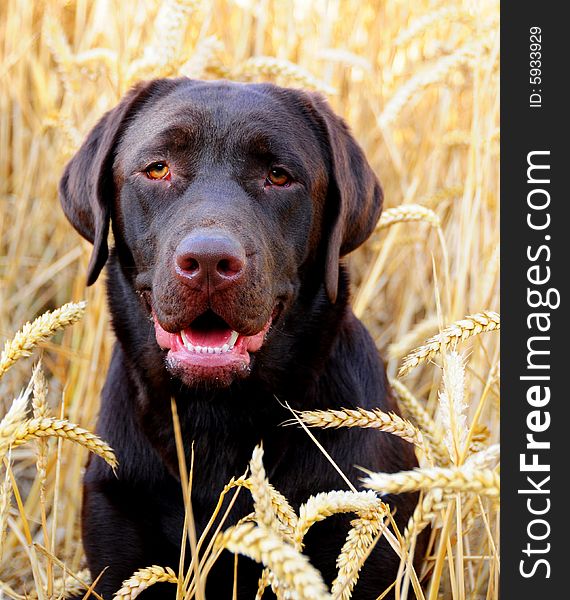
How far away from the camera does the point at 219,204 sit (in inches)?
105

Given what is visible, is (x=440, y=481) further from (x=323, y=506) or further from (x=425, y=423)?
(x=425, y=423)

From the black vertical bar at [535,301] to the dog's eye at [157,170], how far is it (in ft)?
3.56

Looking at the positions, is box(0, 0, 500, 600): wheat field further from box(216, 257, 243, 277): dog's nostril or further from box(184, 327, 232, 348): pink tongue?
box(216, 257, 243, 277): dog's nostril

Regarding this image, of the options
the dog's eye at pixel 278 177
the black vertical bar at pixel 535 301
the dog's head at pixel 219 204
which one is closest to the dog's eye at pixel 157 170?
the dog's head at pixel 219 204

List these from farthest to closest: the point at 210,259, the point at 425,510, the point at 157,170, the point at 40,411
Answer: the point at 157,170 < the point at 210,259 < the point at 40,411 < the point at 425,510

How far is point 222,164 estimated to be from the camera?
287cm

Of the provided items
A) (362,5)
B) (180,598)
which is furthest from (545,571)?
(362,5)

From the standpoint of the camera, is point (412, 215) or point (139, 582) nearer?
point (139, 582)

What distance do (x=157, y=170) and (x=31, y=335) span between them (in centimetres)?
101

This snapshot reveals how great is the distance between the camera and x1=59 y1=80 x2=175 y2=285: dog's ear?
2.99 meters

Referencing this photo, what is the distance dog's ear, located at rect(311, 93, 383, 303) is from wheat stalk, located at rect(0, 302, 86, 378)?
3.24 feet

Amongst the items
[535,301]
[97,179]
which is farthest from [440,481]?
[97,179]

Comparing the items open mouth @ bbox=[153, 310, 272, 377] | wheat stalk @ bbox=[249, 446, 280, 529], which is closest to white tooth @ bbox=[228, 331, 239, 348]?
open mouth @ bbox=[153, 310, 272, 377]

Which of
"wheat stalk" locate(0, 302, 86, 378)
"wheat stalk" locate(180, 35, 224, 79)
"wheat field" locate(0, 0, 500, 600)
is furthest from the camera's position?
"wheat stalk" locate(180, 35, 224, 79)
